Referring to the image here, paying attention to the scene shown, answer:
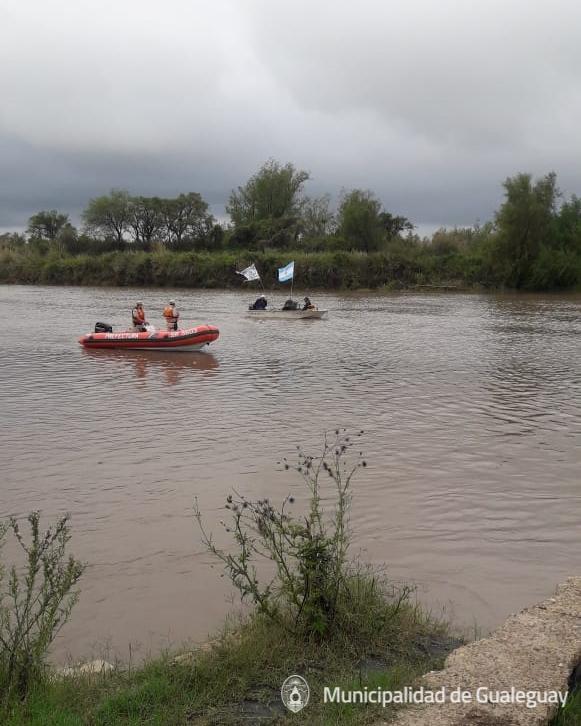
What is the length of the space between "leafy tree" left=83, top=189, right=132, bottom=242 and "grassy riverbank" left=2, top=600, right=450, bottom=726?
82842mm

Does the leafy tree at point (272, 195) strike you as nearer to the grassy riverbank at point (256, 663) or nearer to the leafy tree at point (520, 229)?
the leafy tree at point (520, 229)

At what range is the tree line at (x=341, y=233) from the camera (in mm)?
57344

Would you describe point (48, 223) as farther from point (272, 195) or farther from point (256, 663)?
point (256, 663)

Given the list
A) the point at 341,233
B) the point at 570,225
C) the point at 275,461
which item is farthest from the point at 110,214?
the point at 275,461

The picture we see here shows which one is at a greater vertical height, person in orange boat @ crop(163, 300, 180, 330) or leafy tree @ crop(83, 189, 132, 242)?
leafy tree @ crop(83, 189, 132, 242)

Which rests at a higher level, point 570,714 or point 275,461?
point 570,714

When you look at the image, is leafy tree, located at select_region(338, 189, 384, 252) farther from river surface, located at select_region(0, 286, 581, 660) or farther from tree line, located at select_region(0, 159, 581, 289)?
river surface, located at select_region(0, 286, 581, 660)

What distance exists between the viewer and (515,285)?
190 ft

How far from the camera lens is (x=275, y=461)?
8820mm

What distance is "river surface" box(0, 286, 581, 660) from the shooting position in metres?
5.48

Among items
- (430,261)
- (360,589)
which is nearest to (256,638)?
(360,589)

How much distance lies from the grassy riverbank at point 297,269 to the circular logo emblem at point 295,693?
5681cm

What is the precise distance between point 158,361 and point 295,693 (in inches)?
619

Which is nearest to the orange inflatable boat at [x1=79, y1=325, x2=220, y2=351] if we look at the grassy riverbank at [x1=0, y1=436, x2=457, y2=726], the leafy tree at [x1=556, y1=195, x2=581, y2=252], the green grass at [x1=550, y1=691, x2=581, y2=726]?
the grassy riverbank at [x1=0, y1=436, x2=457, y2=726]
